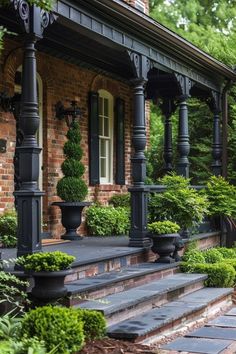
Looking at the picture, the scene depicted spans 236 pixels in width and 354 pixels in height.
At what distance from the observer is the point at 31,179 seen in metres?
6.54

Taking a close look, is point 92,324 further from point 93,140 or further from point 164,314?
point 93,140

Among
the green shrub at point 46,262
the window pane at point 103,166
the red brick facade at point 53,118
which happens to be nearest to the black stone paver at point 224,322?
the green shrub at point 46,262

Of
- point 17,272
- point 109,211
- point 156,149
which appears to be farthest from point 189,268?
point 156,149

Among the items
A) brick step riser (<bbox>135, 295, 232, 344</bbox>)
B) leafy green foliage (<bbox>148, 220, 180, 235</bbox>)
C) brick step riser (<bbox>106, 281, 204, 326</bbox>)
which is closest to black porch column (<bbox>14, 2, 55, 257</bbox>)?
brick step riser (<bbox>106, 281, 204, 326</bbox>)

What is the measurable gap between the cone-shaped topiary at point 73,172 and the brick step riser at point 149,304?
2.83 metres

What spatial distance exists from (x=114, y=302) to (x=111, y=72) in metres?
6.57

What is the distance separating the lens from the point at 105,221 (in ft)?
36.7

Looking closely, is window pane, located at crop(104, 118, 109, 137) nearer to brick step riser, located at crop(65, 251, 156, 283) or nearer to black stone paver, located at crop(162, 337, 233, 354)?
brick step riser, located at crop(65, 251, 156, 283)

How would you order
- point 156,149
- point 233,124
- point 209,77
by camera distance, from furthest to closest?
point 156,149, point 233,124, point 209,77

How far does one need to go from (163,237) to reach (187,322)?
6.29ft

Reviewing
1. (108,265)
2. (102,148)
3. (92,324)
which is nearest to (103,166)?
(102,148)

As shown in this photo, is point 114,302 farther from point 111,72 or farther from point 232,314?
point 111,72

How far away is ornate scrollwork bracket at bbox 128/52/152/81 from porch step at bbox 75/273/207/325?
2981mm

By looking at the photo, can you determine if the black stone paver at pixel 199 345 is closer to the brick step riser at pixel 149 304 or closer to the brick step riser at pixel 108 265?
the brick step riser at pixel 149 304
